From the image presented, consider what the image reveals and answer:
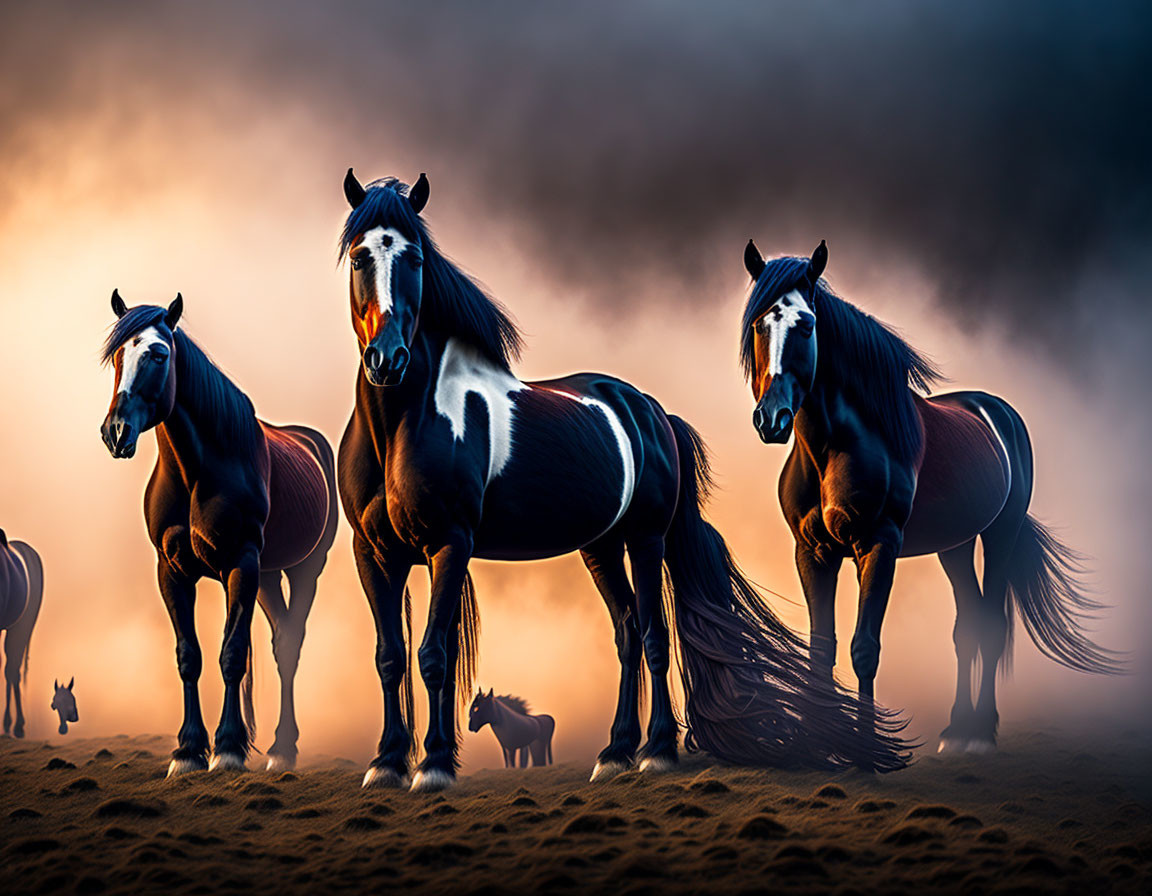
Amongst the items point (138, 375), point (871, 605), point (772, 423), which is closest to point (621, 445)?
point (772, 423)

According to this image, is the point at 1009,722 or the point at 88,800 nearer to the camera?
the point at 88,800

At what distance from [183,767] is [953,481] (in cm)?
578

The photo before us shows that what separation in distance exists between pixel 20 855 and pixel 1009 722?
840cm

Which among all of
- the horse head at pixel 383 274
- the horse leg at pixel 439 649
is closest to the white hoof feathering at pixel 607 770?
the horse leg at pixel 439 649

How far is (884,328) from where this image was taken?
7.60 m

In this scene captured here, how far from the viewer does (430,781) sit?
6156mm

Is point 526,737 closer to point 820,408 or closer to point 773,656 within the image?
point 773,656

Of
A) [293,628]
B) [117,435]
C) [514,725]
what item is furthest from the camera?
[514,725]

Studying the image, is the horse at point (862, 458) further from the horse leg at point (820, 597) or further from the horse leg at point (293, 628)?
the horse leg at point (293, 628)

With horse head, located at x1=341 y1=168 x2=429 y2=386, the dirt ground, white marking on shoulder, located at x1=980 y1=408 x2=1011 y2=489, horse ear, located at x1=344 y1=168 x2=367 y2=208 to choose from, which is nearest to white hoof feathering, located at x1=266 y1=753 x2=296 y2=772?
the dirt ground

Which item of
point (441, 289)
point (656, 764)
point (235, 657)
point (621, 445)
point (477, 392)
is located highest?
point (441, 289)

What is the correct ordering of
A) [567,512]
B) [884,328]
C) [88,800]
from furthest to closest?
[884,328] < [567,512] < [88,800]

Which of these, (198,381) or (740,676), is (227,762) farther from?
(740,676)

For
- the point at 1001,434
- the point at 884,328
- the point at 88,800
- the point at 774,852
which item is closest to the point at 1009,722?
the point at 1001,434
